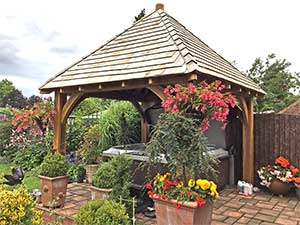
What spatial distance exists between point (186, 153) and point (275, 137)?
410 centimetres

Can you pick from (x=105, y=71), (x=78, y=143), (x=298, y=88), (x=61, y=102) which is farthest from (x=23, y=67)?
(x=298, y=88)

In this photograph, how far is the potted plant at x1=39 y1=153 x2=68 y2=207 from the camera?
4984 millimetres

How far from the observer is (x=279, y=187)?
619 cm

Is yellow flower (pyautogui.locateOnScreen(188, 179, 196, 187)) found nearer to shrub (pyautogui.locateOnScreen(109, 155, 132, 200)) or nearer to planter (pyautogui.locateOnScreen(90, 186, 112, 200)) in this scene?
shrub (pyautogui.locateOnScreen(109, 155, 132, 200))

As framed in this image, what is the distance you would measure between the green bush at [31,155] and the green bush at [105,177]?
5602 millimetres

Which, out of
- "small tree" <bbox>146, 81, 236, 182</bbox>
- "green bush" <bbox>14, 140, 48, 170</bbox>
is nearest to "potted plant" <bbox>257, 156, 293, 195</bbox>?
"small tree" <bbox>146, 81, 236, 182</bbox>

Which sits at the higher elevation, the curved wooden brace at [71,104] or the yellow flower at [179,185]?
the curved wooden brace at [71,104]

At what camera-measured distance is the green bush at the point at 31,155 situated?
30.3ft

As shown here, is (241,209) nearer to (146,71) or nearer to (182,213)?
(182,213)

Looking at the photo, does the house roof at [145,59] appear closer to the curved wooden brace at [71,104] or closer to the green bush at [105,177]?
the curved wooden brace at [71,104]

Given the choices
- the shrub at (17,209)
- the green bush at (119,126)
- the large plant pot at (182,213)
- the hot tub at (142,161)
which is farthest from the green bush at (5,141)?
the large plant pot at (182,213)

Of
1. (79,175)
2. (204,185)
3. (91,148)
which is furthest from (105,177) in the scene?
(91,148)

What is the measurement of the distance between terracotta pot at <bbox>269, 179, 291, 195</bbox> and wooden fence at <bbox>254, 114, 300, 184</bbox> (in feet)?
2.06

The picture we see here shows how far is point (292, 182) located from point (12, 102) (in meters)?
25.5
